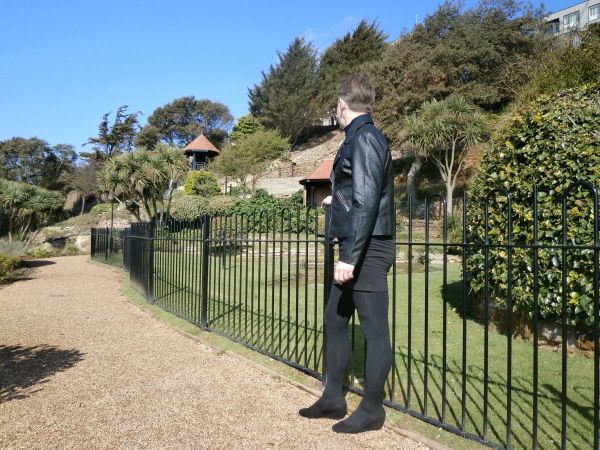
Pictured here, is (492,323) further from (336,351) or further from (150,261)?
(150,261)

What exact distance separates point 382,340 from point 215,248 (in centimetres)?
360

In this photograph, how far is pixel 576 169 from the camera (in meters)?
4.03

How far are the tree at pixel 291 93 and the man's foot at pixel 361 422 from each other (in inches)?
1904

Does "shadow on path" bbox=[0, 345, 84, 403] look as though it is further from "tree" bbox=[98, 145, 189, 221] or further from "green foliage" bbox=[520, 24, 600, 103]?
"tree" bbox=[98, 145, 189, 221]

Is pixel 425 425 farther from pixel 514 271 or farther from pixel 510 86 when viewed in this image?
pixel 510 86

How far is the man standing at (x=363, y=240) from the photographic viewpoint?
2.55 metres

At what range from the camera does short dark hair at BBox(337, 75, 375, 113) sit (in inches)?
111

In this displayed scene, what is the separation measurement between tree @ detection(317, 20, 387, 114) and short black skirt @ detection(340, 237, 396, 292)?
47837 mm

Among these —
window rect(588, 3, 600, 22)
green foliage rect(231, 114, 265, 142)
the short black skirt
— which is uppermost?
window rect(588, 3, 600, 22)

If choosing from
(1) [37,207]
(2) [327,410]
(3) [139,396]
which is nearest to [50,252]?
(1) [37,207]

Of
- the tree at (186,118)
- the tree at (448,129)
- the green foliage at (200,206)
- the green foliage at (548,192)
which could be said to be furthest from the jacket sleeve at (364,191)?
the tree at (186,118)

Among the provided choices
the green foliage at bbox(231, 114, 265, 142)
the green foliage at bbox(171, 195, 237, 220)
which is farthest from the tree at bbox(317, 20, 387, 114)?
the green foliage at bbox(171, 195, 237, 220)

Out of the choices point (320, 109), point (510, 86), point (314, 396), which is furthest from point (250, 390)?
point (320, 109)

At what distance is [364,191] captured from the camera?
255 centimetres
